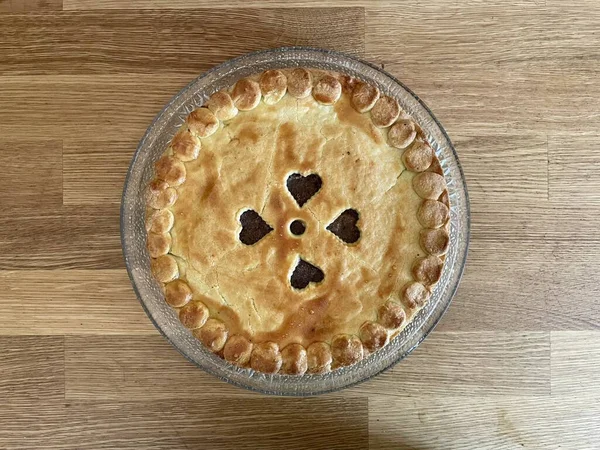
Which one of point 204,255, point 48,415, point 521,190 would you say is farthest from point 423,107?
point 48,415

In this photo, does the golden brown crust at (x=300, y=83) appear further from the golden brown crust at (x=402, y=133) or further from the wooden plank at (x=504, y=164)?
the wooden plank at (x=504, y=164)

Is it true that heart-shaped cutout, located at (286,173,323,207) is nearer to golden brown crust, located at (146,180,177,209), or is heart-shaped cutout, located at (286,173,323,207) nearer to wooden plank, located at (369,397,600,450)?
golden brown crust, located at (146,180,177,209)

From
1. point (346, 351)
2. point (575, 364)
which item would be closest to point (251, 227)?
point (346, 351)

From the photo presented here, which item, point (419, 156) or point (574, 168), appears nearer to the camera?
point (419, 156)

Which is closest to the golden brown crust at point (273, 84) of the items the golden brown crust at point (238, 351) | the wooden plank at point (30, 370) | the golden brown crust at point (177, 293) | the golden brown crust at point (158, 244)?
the golden brown crust at point (158, 244)

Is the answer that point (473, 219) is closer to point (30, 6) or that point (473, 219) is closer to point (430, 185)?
point (430, 185)
